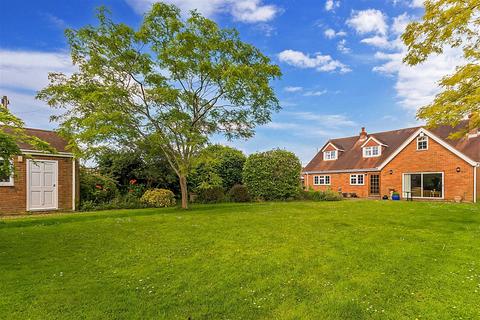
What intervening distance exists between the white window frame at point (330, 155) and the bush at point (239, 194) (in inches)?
626

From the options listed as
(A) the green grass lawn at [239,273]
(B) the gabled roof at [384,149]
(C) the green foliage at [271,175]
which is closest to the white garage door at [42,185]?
(A) the green grass lawn at [239,273]

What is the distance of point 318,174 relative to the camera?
32.0 meters

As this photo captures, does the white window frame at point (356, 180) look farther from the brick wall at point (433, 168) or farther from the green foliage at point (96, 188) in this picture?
the green foliage at point (96, 188)

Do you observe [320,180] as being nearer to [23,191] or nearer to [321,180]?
[321,180]

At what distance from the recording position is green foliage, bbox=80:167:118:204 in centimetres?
1612

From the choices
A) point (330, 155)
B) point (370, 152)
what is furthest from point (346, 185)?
point (330, 155)

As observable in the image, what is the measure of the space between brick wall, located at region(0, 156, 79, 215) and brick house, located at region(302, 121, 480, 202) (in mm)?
24060

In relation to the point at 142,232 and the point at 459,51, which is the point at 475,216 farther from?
the point at 142,232

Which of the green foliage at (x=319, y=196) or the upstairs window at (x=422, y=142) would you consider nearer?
the green foliage at (x=319, y=196)

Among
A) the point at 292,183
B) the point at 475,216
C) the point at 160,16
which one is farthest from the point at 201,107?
the point at 475,216

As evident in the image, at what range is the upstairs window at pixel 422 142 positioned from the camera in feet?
76.7

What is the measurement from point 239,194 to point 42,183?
11391 mm

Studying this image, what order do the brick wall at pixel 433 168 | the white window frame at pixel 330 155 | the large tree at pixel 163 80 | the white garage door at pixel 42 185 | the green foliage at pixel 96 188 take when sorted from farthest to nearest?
the white window frame at pixel 330 155, the brick wall at pixel 433 168, the green foliage at pixel 96 188, the white garage door at pixel 42 185, the large tree at pixel 163 80

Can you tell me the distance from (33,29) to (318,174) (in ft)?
90.5
